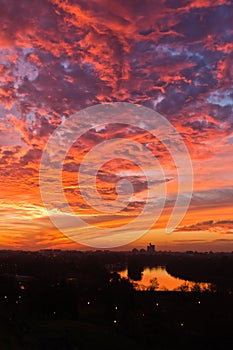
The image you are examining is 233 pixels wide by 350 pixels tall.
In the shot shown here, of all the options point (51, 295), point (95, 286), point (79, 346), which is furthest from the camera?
point (95, 286)

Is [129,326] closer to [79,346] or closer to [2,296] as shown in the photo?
[79,346]

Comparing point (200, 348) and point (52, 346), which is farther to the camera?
point (200, 348)

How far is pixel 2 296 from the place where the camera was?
69188 mm

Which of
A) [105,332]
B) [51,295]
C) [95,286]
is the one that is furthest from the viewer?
[95,286]

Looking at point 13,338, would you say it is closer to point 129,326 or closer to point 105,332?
point 105,332

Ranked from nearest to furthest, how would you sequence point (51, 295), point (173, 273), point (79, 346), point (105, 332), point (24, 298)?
point (79, 346), point (105, 332), point (51, 295), point (24, 298), point (173, 273)

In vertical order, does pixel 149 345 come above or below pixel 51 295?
below

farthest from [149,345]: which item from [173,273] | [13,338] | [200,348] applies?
[173,273]

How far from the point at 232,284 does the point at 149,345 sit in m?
60.2

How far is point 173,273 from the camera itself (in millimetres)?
141500

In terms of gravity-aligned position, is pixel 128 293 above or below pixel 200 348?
above

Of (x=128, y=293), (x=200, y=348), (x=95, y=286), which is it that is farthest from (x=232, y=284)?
(x=200, y=348)

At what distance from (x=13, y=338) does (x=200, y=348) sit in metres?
20.6

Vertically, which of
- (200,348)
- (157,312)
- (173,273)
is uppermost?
(173,273)
